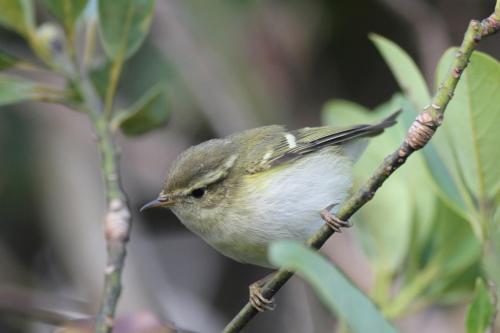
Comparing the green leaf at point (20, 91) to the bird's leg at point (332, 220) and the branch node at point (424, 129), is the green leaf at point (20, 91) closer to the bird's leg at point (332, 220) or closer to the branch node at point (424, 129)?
the bird's leg at point (332, 220)

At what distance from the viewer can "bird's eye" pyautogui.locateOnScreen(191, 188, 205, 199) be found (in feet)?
8.72

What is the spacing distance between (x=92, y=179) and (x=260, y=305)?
227 cm

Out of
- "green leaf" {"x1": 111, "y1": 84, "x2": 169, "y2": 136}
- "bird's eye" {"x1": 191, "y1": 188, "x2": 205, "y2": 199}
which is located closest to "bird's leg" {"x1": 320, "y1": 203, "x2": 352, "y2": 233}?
"bird's eye" {"x1": 191, "y1": 188, "x2": 205, "y2": 199}

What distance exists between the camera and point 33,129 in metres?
4.62

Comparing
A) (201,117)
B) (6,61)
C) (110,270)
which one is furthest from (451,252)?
(201,117)

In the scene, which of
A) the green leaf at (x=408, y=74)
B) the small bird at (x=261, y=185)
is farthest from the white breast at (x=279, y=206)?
the green leaf at (x=408, y=74)

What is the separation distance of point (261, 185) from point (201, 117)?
95.4 inches

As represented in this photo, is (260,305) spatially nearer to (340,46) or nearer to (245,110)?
(245,110)

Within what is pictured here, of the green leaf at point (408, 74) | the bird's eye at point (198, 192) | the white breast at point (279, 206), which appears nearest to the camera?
the green leaf at point (408, 74)

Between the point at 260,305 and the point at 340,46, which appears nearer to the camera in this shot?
the point at 260,305

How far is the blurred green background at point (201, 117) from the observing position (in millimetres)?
4141

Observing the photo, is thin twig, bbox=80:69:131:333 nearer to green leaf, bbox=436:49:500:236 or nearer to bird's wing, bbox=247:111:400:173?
bird's wing, bbox=247:111:400:173

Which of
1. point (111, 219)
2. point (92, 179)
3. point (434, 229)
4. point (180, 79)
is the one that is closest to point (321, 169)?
point (434, 229)

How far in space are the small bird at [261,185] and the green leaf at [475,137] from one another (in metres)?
0.42
